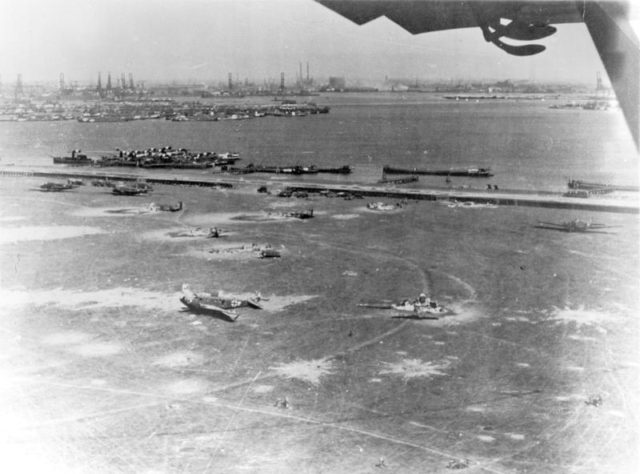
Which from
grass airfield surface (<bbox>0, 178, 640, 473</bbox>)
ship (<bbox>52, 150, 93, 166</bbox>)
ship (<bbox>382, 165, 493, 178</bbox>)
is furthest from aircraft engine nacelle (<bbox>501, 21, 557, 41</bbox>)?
ship (<bbox>52, 150, 93, 166</bbox>)

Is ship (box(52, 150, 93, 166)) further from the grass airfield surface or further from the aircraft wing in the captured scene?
the aircraft wing

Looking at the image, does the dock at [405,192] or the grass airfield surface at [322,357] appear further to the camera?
the dock at [405,192]

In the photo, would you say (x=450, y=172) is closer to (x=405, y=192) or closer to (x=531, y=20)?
(x=405, y=192)

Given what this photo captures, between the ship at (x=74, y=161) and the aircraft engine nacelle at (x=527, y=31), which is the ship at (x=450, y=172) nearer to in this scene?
the ship at (x=74, y=161)

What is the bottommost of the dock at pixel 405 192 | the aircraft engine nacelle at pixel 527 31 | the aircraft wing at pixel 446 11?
the dock at pixel 405 192

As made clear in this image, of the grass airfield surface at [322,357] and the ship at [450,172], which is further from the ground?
the ship at [450,172]

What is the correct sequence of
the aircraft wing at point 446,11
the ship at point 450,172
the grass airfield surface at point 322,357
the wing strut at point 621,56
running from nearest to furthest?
the wing strut at point 621,56, the aircraft wing at point 446,11, the grass airfield surface at point 322,357, the ship at point 450,172

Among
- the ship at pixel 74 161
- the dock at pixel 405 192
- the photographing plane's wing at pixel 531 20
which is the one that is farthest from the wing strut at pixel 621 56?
the ship at pixel 74 161
